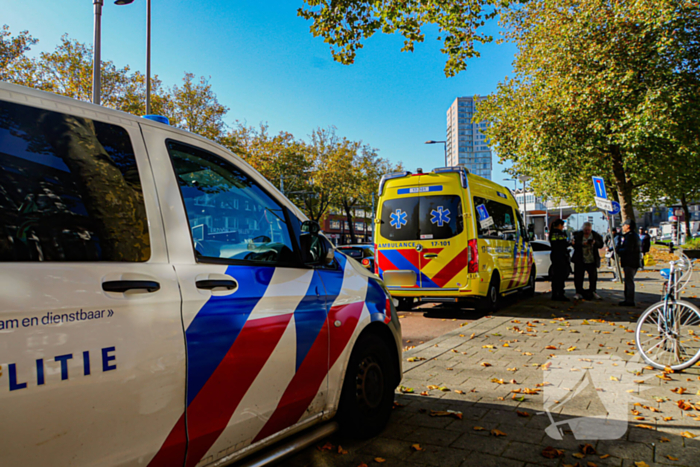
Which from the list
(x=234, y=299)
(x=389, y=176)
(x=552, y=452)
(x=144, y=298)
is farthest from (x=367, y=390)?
(x=389, y=176)

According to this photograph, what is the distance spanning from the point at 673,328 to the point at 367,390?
3.63 m

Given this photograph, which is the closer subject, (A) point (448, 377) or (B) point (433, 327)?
(A) point (448, 377)

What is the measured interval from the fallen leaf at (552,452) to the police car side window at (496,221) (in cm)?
613

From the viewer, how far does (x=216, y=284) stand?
2219mm

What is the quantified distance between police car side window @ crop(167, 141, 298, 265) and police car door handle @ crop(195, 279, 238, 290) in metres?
0.11

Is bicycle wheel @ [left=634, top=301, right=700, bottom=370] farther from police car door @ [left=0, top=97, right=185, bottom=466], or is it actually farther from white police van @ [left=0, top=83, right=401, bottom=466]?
police car door @ [left=0, top=97, right=185, bottom=466]

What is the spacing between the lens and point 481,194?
378 inches

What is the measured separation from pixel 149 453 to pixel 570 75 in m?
20.3

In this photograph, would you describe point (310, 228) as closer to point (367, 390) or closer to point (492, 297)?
point (367, 390)

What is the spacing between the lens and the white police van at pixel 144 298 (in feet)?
5.21

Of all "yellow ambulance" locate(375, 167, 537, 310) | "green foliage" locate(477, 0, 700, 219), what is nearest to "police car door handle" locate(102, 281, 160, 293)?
"yellow ambulance" locate(375, 167, 537, 310)

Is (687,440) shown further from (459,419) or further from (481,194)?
(481,194)

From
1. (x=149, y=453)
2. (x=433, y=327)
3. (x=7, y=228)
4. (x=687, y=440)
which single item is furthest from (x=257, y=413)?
(x=433, y=327)
